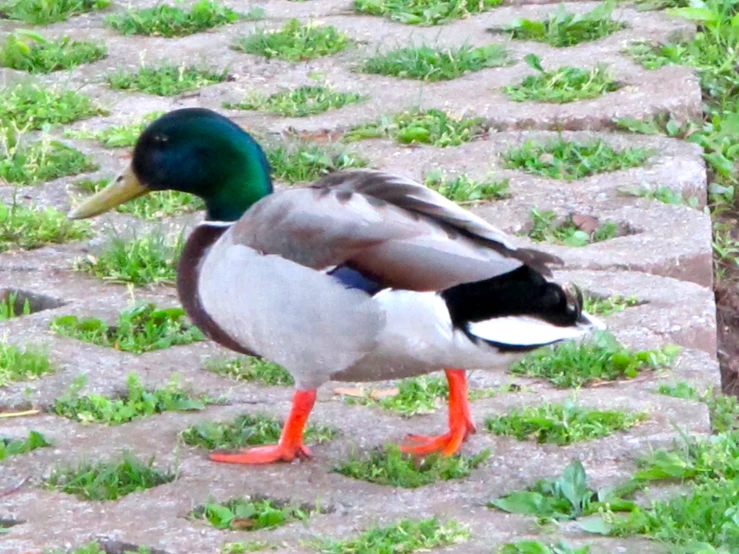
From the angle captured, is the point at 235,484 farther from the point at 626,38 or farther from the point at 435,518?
the point at 626,38

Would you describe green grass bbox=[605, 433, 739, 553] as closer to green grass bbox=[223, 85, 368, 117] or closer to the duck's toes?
the duck's toes

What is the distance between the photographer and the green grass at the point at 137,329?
421cm

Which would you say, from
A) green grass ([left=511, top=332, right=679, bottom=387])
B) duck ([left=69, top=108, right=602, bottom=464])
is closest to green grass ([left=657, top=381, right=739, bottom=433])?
green grass ([left=511, top=332, right=679, bottom=387])

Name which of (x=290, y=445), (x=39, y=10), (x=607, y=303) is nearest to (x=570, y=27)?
(x=39, y=10)

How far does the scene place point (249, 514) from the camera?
326cm

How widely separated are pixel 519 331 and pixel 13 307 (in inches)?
69.1

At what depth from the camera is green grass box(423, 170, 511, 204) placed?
201 inches

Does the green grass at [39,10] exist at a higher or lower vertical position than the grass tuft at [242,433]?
higher

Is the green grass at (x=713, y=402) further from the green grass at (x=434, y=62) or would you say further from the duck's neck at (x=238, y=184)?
the green grass at (x=434, y=62)

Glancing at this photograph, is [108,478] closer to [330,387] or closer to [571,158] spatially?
[330,387]

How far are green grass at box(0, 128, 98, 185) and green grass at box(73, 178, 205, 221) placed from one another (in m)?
0.19

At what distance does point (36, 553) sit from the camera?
10.1 ft

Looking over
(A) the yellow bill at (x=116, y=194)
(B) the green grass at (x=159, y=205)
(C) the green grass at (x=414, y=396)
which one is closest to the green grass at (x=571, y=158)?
(B) the green grass at (x=159, y=205)

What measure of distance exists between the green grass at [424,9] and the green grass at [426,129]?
118cm
